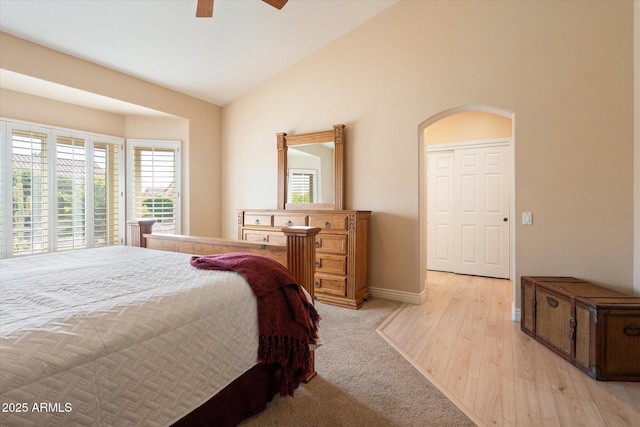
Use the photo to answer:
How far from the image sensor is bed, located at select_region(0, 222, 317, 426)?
30.6 inches

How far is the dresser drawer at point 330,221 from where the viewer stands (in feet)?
11.1

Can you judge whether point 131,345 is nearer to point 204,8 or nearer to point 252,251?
point 252,251

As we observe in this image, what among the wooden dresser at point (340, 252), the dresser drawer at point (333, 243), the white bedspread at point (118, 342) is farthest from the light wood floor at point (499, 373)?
the white bedspread at point (118, 342)

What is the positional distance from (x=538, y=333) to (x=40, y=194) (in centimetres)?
527

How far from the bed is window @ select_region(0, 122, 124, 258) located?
203 centimetres

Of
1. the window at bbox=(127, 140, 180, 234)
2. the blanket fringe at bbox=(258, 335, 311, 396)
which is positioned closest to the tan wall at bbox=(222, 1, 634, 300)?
the window at bbox=(127, 140, 180, 234)

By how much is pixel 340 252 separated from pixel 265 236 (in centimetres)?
108

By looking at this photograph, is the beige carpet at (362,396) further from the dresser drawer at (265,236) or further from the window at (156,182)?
the window at (156,182)

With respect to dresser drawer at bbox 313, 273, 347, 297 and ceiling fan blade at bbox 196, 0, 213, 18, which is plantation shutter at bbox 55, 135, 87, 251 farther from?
dresser drawer at bbox 313, 273, 347, 297

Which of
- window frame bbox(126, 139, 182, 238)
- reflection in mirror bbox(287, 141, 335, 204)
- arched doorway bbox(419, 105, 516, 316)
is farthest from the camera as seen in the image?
arched doorway bbox(419, 105, 516, 316)

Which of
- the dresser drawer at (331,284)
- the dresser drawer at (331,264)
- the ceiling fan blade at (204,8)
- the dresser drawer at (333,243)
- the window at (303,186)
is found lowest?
the dresser drawer at (331,284)

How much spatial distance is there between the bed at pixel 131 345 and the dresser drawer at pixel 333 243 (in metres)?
1.62

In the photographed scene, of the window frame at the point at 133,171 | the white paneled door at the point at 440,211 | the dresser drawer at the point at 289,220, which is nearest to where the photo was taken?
the dresser drawer at the point at 289,220

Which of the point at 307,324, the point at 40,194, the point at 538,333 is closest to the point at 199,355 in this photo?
the point at 307,324
